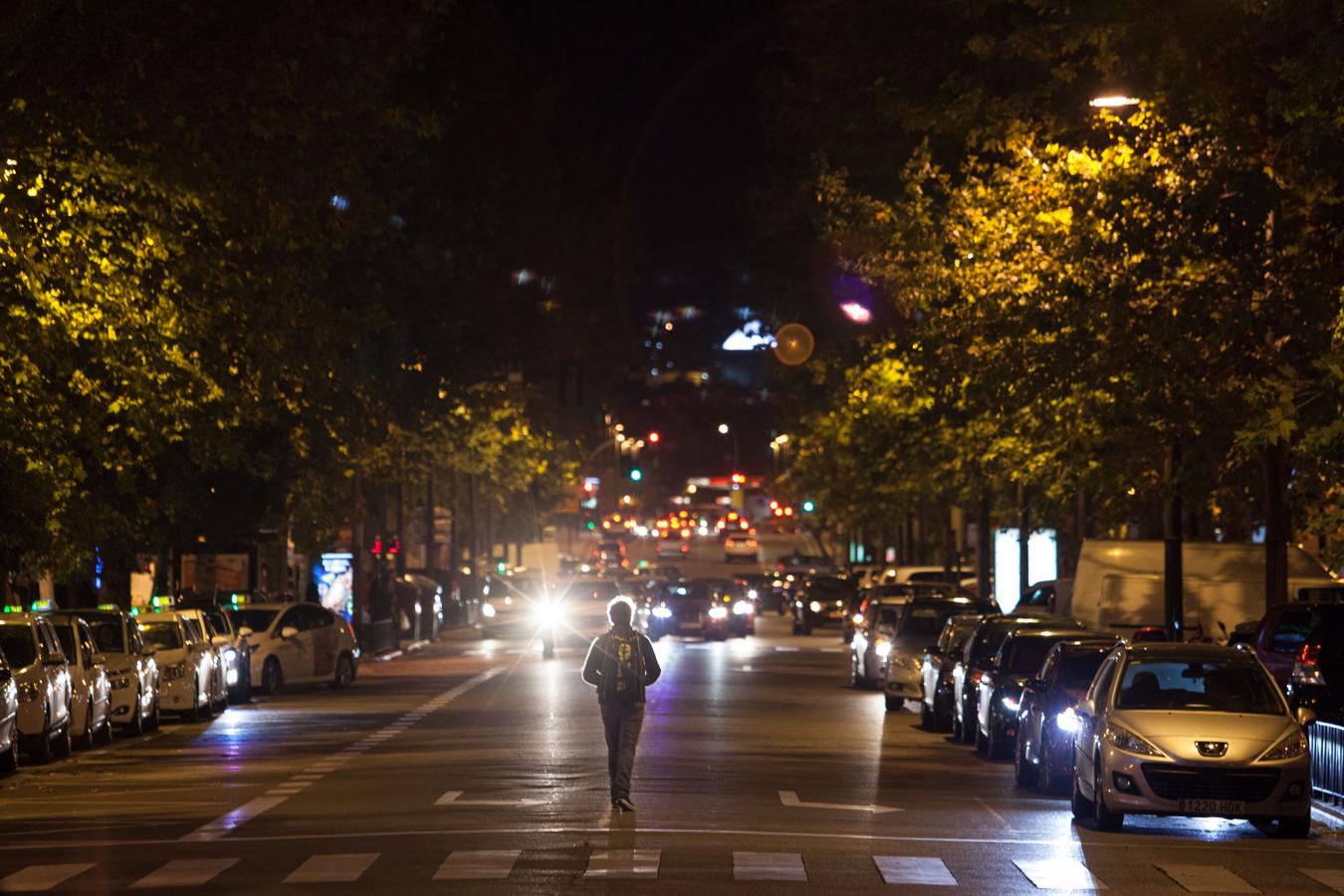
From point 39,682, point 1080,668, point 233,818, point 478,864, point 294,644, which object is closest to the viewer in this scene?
point 478,864

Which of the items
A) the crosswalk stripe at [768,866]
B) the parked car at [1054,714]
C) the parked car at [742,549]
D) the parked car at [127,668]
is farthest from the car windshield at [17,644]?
the parked car at [742,549]

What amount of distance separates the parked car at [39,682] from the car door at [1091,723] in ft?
35.6

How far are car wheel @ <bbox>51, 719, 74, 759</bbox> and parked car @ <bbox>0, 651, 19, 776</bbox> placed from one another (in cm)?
181

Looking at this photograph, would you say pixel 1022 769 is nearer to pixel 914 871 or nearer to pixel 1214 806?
pixel 1214 806

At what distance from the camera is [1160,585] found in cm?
3700

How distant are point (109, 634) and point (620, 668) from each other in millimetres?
12996

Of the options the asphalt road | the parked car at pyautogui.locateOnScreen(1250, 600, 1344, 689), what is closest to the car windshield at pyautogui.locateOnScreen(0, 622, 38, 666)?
the asphalt road

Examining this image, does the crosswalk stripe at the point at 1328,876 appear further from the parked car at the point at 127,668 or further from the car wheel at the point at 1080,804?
the parked car at the point at 127,668

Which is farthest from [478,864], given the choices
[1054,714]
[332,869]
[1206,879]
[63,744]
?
[63,744]

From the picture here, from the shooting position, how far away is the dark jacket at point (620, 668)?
64.5 feet

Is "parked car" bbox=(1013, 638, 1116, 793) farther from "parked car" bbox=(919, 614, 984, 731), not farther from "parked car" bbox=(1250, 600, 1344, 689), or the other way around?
"parked car" bbox=(919, 614, 984, 731)

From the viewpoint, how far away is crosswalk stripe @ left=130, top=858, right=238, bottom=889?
14664mm

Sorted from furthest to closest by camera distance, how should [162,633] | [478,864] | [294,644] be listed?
1. [294,644]
2. [162,633]
3. [478,864]

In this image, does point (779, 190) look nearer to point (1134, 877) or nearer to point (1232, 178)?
point (1232, 178)
